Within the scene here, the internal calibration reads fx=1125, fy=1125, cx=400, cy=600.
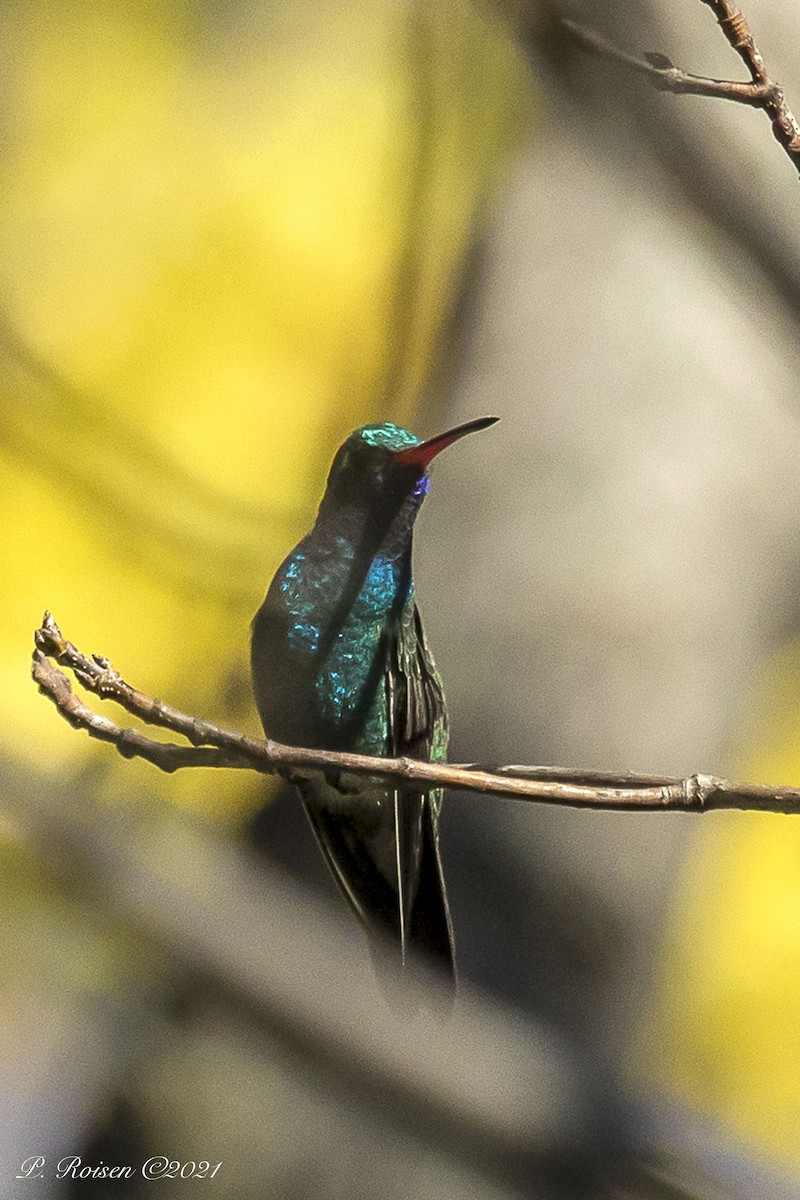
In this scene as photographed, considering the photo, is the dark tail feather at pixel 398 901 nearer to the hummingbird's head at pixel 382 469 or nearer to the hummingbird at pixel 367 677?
the hummingbird at pixel 367 677

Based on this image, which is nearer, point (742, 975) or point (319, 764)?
point (319, 764)

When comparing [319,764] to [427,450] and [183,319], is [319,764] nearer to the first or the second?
[427,450]

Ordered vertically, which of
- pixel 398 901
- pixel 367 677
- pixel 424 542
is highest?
pixel 424 542

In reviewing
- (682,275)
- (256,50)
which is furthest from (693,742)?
(256,50)

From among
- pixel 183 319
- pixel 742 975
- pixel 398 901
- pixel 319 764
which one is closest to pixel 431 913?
pixel 398 901

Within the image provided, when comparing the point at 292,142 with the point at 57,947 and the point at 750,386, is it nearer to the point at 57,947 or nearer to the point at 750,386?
the point at 750,386

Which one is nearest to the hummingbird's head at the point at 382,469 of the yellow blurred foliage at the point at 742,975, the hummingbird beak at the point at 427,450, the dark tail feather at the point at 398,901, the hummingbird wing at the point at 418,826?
the hummingbird beak at the point at 427,450
